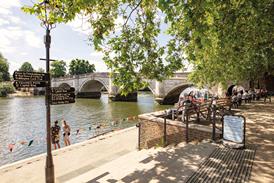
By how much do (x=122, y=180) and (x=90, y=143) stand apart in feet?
26.1

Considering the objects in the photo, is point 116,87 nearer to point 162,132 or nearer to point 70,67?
point 162,132

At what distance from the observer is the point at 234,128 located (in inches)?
262

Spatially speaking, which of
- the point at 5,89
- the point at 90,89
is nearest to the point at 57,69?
the point at 5,89

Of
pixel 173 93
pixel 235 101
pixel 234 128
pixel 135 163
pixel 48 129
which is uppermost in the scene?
pixel 173 93

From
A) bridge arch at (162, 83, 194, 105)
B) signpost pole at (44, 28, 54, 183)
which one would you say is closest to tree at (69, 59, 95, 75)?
bridge arch at (162, 83, 194, 105)

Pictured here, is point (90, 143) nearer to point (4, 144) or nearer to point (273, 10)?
point (4, 144)

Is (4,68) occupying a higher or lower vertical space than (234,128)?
higher

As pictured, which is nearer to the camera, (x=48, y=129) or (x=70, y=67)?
(x=48, y=129)

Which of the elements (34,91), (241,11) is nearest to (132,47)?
(241,11)

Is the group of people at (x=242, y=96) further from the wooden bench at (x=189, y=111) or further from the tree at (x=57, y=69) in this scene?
the tree at (x=57, y=69)

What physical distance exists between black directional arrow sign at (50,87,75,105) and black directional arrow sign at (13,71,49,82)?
1.20ft

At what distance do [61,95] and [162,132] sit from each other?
501 cm

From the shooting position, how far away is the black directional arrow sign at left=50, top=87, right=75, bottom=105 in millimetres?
5508

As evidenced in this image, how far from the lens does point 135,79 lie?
8148 mm
